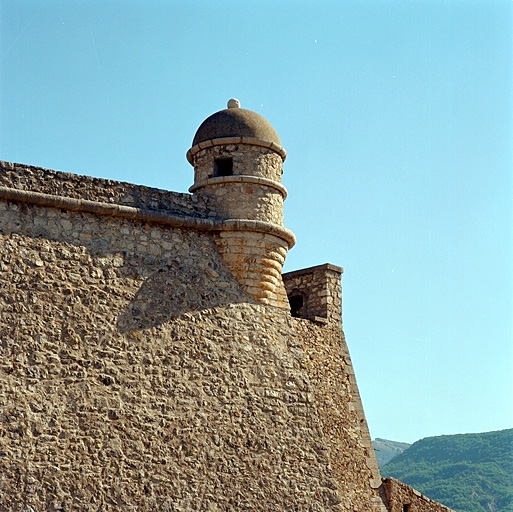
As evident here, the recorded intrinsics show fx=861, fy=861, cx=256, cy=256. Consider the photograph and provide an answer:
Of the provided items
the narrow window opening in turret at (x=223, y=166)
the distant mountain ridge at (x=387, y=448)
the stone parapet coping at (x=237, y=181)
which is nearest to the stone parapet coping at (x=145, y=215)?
the stone parapet coping at (x=237, y=181)

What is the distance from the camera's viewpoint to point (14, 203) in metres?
10.6

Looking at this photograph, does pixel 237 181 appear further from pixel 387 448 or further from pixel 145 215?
pixel 387 448

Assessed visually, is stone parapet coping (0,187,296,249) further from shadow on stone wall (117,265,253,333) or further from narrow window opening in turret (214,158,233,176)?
narrow window opening in turret (214,158,233,176)

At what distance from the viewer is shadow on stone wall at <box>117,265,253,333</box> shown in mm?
11008

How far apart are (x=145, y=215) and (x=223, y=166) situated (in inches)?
66.9

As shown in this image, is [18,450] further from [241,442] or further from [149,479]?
[241,442]

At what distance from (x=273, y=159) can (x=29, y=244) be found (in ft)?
→ 12.8

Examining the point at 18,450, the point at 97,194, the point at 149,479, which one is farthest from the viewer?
the point at 97,194

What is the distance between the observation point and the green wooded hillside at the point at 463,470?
5428 centimetres

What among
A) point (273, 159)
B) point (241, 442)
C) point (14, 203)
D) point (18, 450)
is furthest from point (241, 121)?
point (18, 450)

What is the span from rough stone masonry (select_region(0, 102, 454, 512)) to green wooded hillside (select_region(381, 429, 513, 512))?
44220 mm

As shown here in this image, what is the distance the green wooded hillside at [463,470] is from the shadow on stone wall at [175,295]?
44780 mm

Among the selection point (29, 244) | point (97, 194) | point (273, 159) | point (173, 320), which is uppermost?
point (273, 159)

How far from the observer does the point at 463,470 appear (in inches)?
2328
